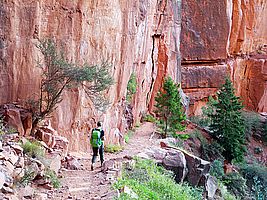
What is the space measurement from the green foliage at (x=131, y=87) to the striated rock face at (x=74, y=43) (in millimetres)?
1592

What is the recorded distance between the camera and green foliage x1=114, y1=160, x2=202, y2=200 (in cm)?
1075

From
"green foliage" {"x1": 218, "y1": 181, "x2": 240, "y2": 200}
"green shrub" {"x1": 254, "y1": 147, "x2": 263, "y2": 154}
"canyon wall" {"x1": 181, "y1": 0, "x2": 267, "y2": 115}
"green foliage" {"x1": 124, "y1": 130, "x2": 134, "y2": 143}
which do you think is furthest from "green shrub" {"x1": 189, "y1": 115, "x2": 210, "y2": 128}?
"green foliage" {"x1": 218, "y1": 181, "x2": 240, "y2": 200}

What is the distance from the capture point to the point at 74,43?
45.6ft

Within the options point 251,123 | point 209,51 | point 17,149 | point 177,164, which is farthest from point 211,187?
point 209,51

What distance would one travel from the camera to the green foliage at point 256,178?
21750 millimetres

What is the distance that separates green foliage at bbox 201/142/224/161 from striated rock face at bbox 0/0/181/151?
5305 mm

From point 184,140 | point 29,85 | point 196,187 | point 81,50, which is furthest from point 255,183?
point 29,85

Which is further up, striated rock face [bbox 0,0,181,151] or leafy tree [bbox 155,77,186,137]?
striated rock face [bbox 0,0,181,151]

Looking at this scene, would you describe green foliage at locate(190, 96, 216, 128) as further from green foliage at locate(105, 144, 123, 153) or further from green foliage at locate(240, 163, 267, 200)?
green foliage at locate(105, 144, 123, 153)

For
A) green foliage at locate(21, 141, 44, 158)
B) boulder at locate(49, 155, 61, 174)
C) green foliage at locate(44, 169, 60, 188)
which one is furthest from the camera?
boulder at locate(49, 155, 61, 174)

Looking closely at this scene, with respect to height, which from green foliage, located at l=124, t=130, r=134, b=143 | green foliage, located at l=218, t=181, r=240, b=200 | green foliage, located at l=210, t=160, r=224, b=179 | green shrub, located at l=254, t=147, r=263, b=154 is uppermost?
green foliage, located at l=124, t=130, r=134, b=143

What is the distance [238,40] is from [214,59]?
15.4 ft

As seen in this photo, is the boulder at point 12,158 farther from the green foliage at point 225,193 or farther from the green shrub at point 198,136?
the green shrub at point 198,136

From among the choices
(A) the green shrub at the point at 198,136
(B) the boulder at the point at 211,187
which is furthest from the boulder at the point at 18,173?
(A) the green shrub at the point at 198,136
